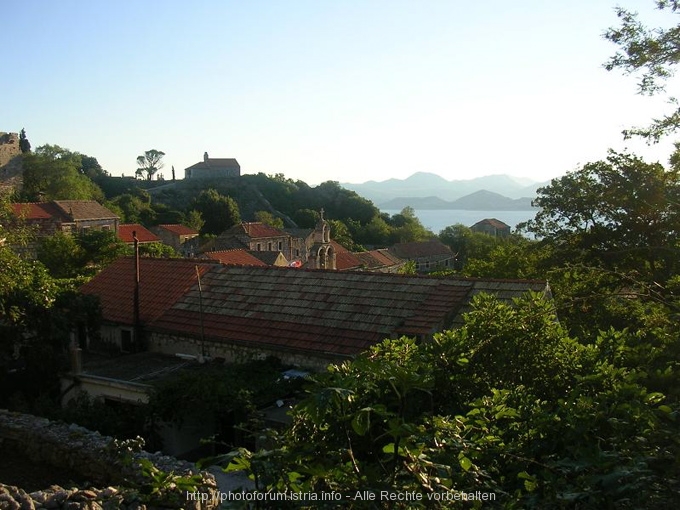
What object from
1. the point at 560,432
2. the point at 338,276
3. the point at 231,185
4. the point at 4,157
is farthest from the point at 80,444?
the point at 231,185

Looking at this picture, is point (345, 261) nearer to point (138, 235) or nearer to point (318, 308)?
point (138, 235)

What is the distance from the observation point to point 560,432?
5469mm

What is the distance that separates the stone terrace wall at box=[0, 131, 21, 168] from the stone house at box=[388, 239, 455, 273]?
4483cm

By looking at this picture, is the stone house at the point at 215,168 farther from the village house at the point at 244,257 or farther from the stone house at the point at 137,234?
the village house at the point at 244,257

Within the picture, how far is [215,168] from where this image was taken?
126 meters

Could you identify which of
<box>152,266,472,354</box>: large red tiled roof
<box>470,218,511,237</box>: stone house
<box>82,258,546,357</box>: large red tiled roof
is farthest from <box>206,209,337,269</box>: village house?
<box>470,218,511,237</box>: stone house

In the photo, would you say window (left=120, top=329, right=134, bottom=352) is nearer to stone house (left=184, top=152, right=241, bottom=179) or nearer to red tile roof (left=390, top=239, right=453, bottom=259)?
red tile roof (left=390, top=239, right=453, bottom=259)

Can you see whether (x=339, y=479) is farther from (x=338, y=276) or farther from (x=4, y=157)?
(x=4, y=157)

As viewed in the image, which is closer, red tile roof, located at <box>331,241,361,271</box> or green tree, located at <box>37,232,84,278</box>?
green tree, located at <box>37,232,84,278</box>

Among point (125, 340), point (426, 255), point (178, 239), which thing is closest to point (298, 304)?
point (125, 340)

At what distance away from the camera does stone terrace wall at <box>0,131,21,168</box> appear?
65.0m

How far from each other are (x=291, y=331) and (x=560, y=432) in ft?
33.5

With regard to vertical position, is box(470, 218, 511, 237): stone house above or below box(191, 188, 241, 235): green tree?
below

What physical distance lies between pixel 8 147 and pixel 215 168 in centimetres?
6167
